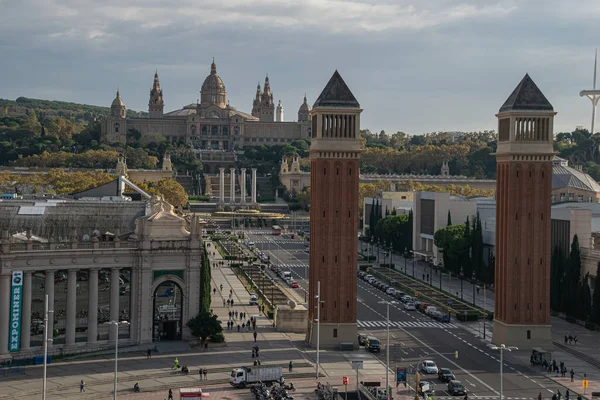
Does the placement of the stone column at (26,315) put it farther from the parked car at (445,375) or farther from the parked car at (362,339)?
the parked car at (445,375)

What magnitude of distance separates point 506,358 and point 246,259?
66699 millimetres

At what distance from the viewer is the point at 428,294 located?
A: 10519 cm

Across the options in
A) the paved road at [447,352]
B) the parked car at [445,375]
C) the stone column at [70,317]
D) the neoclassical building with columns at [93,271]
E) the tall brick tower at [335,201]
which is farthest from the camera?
the tall brick tower at [335,201]

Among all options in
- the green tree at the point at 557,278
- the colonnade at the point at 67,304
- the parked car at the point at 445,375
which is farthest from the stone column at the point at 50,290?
the green tree at the point at 557,278

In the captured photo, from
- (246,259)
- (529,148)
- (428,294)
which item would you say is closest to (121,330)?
(529,148)

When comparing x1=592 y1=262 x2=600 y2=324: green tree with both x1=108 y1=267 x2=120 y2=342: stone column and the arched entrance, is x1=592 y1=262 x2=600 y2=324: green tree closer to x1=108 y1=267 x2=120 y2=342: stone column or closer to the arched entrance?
the arched entrance

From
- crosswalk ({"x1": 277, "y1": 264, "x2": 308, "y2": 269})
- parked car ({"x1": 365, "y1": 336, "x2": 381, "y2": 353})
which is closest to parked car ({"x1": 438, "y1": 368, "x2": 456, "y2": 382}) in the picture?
parked car ({"x1": 365, "y1": 336, "x2": 381, "y2": 353})

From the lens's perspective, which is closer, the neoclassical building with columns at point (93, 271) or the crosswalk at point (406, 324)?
the neoclassical building with columns at point (93, 271)

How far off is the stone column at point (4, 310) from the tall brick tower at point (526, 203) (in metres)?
39.0

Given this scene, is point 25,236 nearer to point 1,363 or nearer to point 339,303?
point 1,363

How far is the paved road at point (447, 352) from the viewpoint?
62438mm

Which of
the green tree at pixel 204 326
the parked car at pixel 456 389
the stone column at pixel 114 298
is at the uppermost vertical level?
the stone column at pixel 114 298

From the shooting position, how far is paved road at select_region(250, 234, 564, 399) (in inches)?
2458

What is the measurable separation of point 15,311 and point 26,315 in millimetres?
848
